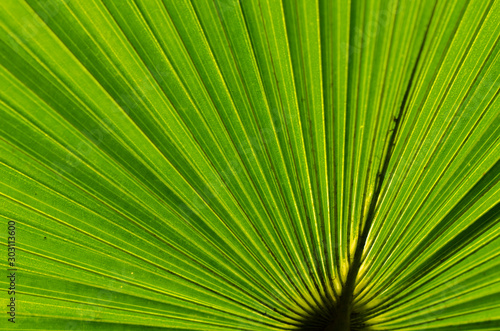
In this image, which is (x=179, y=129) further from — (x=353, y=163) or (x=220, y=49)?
(x=353, y=163)

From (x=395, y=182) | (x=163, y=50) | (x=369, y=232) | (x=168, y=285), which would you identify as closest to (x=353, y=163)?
(x=395, y=182)

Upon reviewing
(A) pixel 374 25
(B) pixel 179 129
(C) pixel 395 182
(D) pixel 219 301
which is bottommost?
(D) pixel 219 301

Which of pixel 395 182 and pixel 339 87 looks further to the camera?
pixel 395 182

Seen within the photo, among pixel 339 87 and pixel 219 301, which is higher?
pixel 339 87

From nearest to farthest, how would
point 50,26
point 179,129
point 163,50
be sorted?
point 50,26
point 163,50
point 179,129

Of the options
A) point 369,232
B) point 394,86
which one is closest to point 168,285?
point 369,232

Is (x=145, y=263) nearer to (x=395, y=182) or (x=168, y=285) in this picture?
(x=168, y=285)

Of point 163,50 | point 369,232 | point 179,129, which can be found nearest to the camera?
point 163,50
